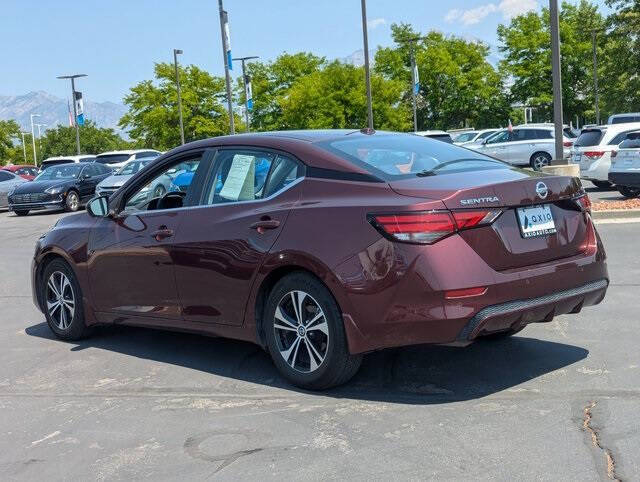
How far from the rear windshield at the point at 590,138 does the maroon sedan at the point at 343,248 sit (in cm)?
1562

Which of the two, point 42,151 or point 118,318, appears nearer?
point 118,318

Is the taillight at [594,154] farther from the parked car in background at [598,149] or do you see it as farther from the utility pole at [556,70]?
the utility pole at [556,70]

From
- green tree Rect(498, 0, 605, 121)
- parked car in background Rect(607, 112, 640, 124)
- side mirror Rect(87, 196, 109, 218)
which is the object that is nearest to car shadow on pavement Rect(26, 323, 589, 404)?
side mirror Rect(87, 196, 109, 218)

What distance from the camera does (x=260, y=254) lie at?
5.14 m

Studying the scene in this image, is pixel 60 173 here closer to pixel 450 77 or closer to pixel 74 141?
pixel 450 77

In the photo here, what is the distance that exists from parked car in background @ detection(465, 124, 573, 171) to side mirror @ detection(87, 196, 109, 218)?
2413 cm

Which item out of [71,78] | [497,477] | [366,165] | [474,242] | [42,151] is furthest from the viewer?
[42,151]

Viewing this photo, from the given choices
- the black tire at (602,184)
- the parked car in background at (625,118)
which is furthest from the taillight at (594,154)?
the parked car in background at (625,118)

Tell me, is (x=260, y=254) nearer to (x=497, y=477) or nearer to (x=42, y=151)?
(x=497, y=477)

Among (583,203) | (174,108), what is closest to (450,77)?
(174,108)

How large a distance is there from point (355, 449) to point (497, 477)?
0.74m

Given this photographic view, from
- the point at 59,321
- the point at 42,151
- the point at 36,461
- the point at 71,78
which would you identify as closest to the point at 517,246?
the point at 36,461

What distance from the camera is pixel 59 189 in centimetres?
2453

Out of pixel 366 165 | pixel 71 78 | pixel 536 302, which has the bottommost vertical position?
pixel 536 302
